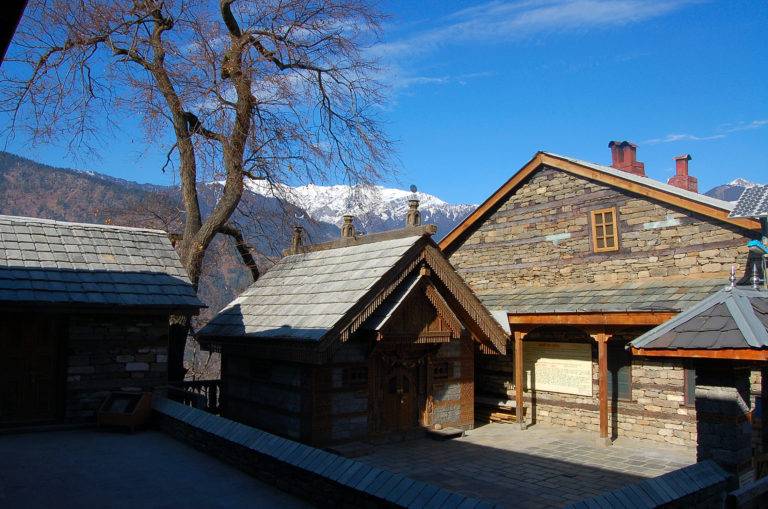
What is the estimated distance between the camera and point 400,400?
12547mm

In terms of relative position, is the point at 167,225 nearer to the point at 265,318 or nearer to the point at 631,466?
the point at 265,318

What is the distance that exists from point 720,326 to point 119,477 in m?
7.54

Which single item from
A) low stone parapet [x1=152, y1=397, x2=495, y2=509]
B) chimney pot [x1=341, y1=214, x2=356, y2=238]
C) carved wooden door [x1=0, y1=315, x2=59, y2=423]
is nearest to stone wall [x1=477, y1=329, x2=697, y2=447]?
chimney pot [x1=341, y1=214, x2=356, y2=238]

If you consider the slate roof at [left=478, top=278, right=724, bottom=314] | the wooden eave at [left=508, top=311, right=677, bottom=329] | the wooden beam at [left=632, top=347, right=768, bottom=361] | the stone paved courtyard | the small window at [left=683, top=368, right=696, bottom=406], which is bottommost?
the stone paved courtyard

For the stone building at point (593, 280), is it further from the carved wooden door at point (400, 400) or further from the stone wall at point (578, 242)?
the carved wooden door at point (400, 400)

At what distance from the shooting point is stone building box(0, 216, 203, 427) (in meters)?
11.0

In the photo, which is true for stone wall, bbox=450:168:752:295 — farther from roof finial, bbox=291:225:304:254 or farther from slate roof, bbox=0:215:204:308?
slate roof, bbox=0:215:204:308

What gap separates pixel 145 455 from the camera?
9.27 m

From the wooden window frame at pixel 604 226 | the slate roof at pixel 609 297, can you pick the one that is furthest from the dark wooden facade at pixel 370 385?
the wooden window frame at pixel 604 226

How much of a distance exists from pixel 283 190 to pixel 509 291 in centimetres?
726

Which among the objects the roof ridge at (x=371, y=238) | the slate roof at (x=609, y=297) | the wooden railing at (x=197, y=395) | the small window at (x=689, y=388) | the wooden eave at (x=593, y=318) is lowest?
the wooden railing at (x=197, y=395)

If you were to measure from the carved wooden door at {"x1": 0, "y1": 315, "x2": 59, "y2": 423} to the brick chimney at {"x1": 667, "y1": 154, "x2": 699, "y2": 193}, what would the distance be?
58.4 feet

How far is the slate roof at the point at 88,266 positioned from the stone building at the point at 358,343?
179cm

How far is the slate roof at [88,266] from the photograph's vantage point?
36.1 ft
